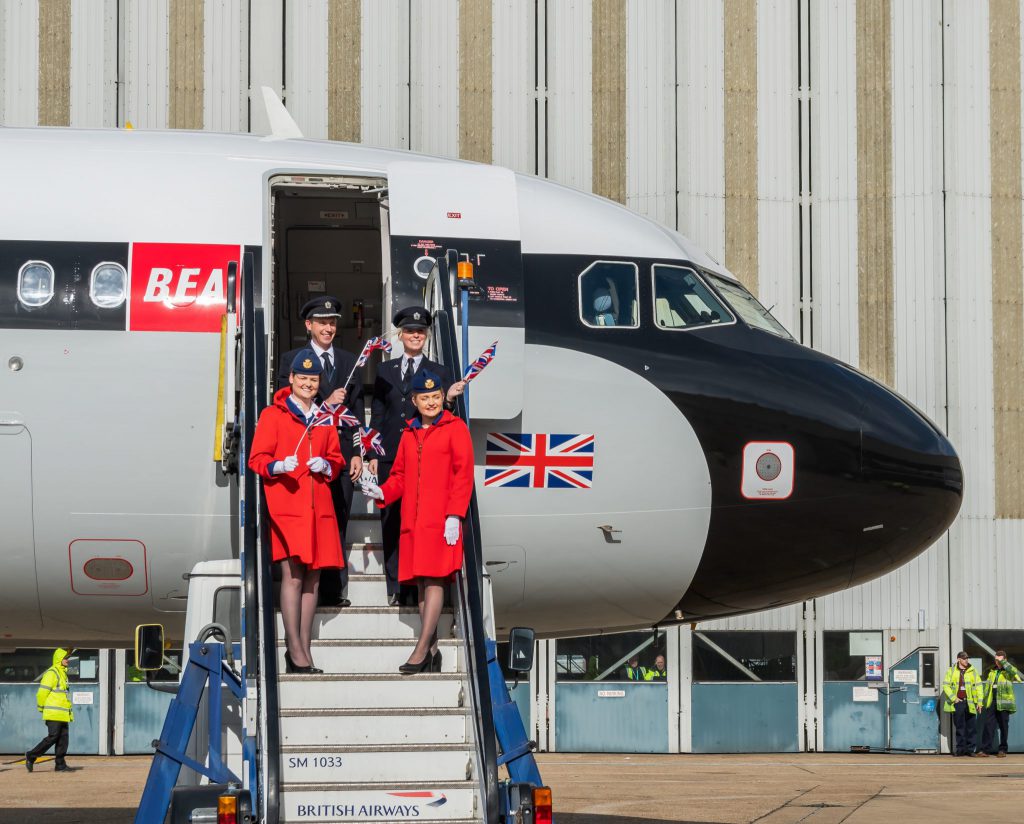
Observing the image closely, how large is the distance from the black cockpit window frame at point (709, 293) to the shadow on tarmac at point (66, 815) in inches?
390

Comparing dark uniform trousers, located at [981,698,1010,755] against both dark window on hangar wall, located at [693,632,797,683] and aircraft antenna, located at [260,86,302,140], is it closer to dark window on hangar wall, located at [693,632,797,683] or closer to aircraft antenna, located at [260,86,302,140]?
dark window on hangar wall, located at [693,632,797,683]

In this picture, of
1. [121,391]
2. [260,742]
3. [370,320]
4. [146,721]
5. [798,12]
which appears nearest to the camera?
[260,742]

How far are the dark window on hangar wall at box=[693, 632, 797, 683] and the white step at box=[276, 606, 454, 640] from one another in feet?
60.8

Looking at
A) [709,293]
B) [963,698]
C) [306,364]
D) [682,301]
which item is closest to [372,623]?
[306,364]

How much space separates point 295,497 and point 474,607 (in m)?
1.18

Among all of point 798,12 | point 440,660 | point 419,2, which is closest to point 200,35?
point 419,2

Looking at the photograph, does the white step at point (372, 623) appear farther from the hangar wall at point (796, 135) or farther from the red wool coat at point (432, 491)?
the hangar wall at point (796, 135)

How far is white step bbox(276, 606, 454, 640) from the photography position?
8.00 metres

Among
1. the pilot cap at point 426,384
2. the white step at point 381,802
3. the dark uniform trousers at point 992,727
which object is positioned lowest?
the dark uniform trousers at point 992,727

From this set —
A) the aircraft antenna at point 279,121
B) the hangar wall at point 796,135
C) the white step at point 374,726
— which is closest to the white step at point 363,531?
the white step at point 374,726

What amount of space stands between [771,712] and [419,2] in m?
14.7

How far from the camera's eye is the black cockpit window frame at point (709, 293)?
9508 mm

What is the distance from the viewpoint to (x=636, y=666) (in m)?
25.7

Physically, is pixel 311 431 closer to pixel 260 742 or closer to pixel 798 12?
pixel 260 742
